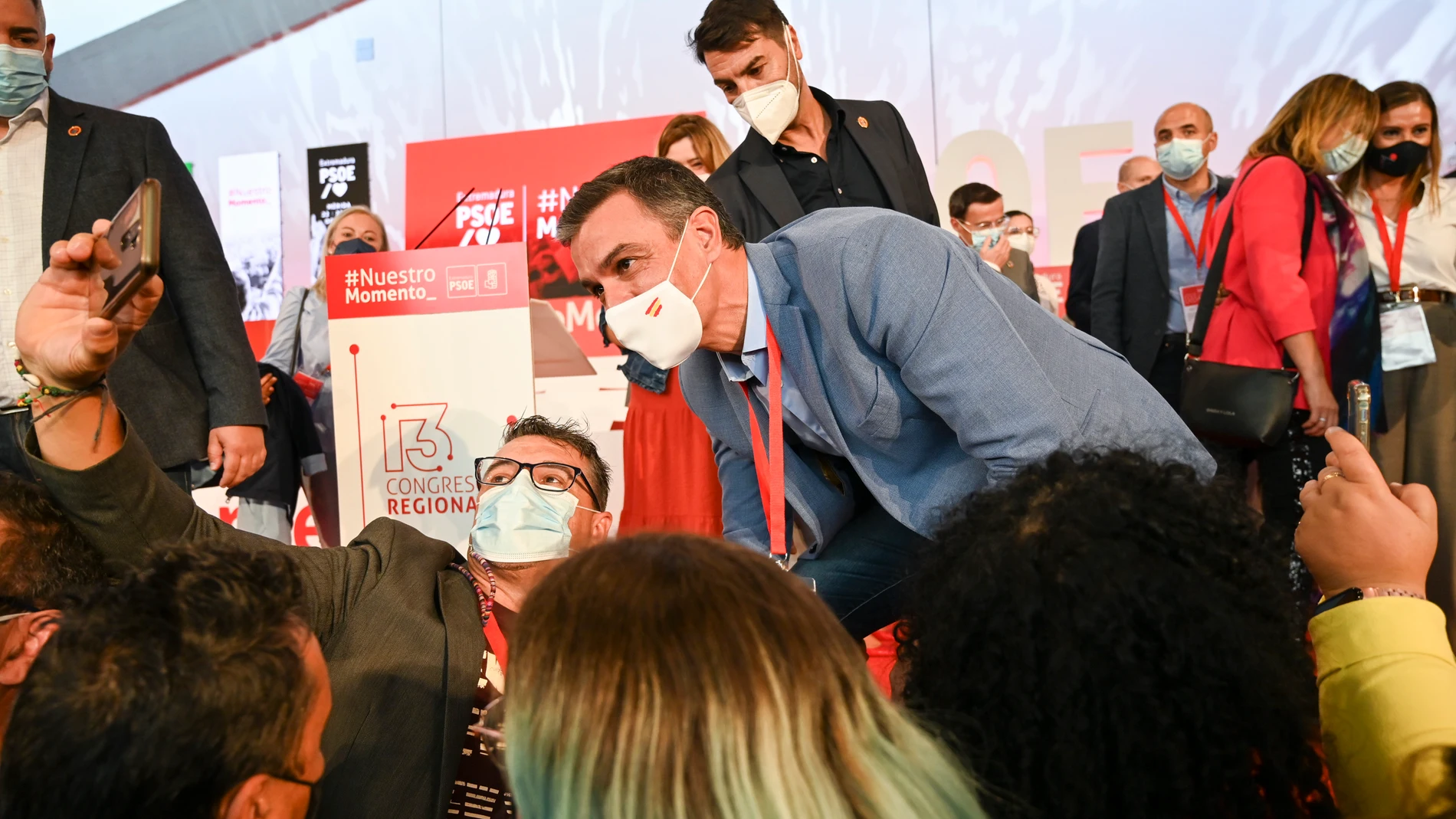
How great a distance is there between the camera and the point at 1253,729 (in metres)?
0.96

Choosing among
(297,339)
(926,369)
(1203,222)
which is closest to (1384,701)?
(926,369)

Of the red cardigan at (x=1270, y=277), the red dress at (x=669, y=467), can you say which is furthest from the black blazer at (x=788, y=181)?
the red cardigan at (x=1270, y=277)

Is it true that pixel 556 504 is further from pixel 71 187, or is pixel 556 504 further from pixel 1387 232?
pixel 1387 232

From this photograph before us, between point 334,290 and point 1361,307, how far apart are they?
125 inches

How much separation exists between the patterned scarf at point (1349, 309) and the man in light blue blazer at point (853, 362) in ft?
6.02

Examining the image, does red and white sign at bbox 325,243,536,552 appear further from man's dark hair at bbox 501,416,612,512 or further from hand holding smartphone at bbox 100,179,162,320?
hand holding smartphone at bbox 100,179,162,320

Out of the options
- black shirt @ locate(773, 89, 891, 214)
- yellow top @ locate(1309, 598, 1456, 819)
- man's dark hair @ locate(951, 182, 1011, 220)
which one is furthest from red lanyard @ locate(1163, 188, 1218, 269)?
yellow top @ locate(1309, 598, 1456, 819)

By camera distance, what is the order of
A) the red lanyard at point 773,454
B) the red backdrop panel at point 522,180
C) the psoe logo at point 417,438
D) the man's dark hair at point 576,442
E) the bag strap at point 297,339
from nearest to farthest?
the red lanyard at point 773,454 → the man's dark hair at point 576,442 → the psoe logo at point 417,438 → the bag strap at point 297,339 → the red backdrop panel at point 522,180

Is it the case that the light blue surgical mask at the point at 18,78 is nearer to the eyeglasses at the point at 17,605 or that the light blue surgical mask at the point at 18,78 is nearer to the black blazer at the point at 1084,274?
the eyeglasses at the point at 17,605

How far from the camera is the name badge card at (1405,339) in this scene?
137 inches

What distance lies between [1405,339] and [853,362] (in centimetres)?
240

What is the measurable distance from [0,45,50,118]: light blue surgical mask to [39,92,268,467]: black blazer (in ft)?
0.19

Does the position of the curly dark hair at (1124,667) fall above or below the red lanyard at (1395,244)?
below

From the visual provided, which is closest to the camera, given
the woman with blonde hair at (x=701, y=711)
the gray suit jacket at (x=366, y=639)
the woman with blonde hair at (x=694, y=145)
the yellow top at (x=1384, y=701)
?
the woman with blonde hair at (x=701, y=711)
